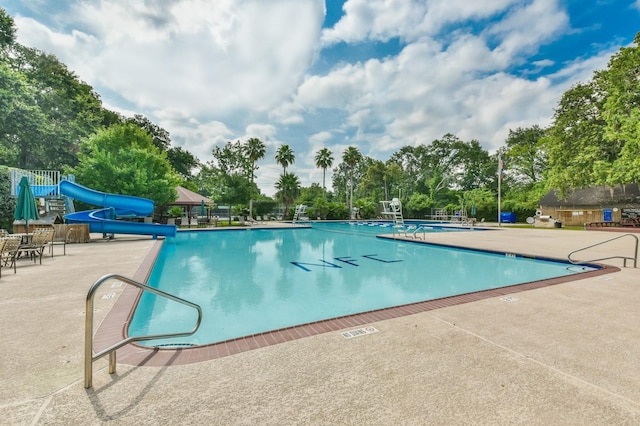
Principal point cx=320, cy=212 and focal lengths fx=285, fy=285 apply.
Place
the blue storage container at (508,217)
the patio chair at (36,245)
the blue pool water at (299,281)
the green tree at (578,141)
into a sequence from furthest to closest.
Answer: the blue storage container at (508,217)
the green tree at (578,141)
the patio chair at (36,245)
the blue pool water at (299,281)

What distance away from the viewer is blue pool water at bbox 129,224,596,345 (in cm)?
512

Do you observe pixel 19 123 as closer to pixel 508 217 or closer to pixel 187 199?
pixel 187 199

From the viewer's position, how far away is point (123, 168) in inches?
670

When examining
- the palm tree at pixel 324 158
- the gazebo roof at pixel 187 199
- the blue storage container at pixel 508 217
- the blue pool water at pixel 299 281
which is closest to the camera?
the blue pool water at pixel 299 281

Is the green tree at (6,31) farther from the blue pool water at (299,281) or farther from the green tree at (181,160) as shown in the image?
the green tree at (181,160)

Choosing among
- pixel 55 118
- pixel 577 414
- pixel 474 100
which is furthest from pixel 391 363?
pixel 55 118

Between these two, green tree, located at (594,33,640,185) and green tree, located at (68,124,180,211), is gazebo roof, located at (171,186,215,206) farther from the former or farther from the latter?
green tree, located at (594,33,640,185)

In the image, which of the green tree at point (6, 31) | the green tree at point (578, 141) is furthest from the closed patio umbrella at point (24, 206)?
the green tree at point (578, 141)

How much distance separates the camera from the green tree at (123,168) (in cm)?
1692

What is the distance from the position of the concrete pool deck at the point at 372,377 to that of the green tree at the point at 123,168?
51.0 ft

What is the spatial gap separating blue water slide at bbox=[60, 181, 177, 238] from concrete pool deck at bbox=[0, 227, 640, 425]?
1149 cm

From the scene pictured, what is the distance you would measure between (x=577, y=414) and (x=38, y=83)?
3042 centimetres

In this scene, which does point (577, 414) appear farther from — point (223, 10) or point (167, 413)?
point (223, 10)

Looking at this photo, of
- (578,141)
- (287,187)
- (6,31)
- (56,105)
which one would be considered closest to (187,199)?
(56,105)
